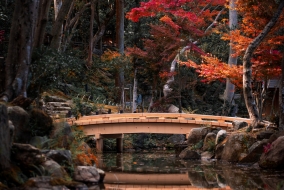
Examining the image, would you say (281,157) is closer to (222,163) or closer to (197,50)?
(222,163)

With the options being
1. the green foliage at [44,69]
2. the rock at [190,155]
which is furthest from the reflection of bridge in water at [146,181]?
the rock at [190,155]

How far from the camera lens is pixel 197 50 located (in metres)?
30.4

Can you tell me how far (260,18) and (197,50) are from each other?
9061mm

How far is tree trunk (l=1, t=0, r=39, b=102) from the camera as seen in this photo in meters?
14.9

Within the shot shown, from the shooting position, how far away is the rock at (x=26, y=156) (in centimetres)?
1168

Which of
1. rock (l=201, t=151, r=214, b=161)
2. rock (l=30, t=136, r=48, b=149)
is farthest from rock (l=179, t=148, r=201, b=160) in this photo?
rock (l=30, t=136, r=48, b=149)

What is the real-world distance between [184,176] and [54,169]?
5012mm

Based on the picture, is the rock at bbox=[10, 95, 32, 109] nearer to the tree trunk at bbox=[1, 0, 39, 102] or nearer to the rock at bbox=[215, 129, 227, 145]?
the tree trunk at bbox=[1, 0, 39, 102]

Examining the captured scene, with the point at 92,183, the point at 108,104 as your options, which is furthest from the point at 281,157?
the point at 108,104

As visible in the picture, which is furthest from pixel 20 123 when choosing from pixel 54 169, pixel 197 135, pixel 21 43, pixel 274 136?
pixel 197 135

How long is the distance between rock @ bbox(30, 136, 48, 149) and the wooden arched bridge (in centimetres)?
1037

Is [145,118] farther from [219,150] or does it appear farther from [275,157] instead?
[275,157]

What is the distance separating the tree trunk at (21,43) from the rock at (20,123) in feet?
5.67

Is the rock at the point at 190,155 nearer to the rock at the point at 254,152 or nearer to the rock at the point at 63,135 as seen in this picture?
the rock at the point at 254,152
